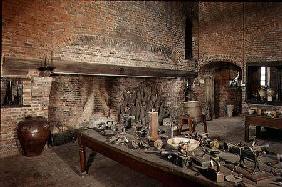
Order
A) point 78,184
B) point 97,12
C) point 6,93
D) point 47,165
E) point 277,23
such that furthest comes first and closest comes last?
point 277,23 → point 97,12 → point 6,93 → point 47,165 → point 78,184

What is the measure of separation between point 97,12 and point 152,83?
11.0ft

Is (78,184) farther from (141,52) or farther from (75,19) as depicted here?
(141,52)

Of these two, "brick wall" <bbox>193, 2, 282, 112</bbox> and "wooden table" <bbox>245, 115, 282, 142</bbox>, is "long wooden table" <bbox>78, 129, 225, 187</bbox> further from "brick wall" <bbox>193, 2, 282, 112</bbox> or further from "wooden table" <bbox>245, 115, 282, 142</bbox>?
"brick wall" <bbox>193, 2, 282, 112</bbox>

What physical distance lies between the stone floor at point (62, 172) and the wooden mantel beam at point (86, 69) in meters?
2.08

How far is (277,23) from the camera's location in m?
9.38

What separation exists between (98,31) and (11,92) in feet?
10.2

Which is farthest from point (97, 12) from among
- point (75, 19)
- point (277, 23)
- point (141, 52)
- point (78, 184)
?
point (277, 23)

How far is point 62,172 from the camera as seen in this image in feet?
17.0

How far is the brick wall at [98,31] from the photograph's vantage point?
6590 millimetres

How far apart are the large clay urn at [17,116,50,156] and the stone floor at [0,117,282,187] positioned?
0.19 m

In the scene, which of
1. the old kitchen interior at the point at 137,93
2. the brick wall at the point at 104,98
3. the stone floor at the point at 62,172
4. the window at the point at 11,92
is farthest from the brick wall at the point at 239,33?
the window at the point at 11,92

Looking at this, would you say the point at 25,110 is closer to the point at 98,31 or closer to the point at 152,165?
the point at 98,31

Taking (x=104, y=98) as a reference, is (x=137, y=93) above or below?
above

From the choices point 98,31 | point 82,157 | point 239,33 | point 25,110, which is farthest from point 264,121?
point 25,110
